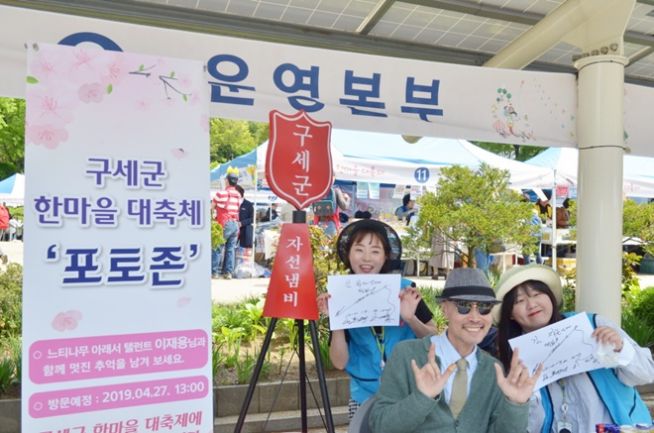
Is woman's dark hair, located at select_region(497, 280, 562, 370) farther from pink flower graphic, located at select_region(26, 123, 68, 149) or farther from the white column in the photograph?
pink flower graphic, located at select_region(26, 123, 68, 149)

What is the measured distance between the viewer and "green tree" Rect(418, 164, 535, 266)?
5848 mm

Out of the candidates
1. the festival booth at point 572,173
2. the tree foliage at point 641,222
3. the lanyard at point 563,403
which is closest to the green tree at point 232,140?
the festival booth at point 572,173

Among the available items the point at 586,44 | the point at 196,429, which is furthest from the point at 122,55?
the point at 586,44

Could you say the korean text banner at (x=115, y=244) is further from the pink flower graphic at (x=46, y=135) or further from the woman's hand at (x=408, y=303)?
the woman's hand at (x=408, y=303)

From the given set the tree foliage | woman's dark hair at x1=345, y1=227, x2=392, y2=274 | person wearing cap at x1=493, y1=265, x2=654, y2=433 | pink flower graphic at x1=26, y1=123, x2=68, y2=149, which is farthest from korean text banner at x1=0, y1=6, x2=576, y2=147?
the tree foliage

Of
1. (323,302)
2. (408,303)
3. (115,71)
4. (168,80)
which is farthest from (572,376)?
(115,71)

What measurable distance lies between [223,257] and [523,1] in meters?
7.45

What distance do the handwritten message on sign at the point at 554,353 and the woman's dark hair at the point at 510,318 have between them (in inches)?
5.3

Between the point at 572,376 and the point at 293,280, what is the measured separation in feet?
4.43

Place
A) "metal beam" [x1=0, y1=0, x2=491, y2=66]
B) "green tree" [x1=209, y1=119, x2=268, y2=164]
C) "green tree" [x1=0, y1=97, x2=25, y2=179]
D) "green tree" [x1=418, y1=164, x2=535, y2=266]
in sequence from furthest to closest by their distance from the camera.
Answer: "green tree" [x1=209, y1=119, x2=268, y2=164] < "green tree" [x1=0, y1=97, x2=25, y2=179] < "green tree" [x1=418, y1=164, x2=535, y2=266] < "metal beam" [x1=0, y1=0, x2=491, y2=66]

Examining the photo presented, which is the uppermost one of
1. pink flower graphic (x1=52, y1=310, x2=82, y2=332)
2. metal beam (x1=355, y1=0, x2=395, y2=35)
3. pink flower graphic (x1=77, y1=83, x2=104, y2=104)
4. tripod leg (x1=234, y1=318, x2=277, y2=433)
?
metal beam (x1=355, y1=0, x2=395, y2=35)

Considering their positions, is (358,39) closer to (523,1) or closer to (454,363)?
(523,1)

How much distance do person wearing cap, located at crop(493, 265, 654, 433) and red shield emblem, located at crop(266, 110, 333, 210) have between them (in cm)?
106

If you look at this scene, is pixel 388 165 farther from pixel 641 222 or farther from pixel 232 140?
pixel 232 140
